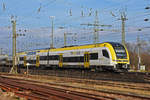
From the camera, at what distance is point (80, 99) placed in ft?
36.2

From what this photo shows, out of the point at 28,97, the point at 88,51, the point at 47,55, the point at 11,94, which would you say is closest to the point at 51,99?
the point at 28,97

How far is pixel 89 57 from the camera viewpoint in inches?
1110

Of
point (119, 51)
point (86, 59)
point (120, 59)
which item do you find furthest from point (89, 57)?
point (120, 59)

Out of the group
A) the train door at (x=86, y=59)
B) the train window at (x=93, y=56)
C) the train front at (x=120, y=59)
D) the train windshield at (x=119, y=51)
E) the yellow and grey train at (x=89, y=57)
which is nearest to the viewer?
the train front at (x=120, y=59)

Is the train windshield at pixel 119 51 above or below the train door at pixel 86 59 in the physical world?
above

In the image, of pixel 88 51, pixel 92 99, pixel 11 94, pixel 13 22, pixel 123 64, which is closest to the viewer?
pixel 92 99

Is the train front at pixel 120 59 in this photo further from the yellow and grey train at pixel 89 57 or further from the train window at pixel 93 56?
the train window at pixel 93 56

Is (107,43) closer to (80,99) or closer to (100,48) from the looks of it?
(100,48)

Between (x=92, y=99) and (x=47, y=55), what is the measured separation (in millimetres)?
27083

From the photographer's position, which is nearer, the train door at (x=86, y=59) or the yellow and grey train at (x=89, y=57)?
the yellow and grey train at (x=89, y=57)

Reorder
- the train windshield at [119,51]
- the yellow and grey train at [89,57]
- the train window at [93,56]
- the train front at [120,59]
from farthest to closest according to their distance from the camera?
1. the train window at [93,56]
2. the train windshield at [119,51]
3. the yellow and grey train at [89,57]
4. the train front at [120,59]

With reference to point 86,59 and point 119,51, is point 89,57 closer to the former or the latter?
point 86,59

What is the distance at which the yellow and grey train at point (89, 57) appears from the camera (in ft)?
82.9

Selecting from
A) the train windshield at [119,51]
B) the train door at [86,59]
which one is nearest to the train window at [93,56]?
the train door at [86,59]
